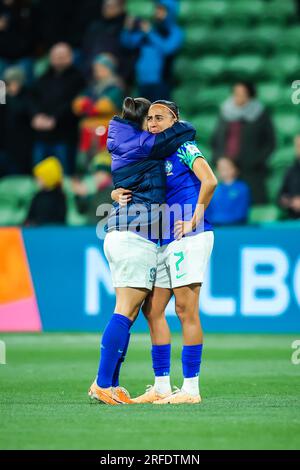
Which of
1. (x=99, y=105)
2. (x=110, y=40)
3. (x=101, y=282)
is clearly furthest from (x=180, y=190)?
(x=110, y=40)

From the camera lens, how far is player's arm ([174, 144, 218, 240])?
8.08 m

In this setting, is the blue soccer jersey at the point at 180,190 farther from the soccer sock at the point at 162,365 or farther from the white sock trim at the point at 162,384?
the white sock trim at the point at 162,384

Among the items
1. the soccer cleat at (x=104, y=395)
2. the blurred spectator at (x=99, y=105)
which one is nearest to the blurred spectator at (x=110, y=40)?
the blurred spectator at (x=99, y=105)

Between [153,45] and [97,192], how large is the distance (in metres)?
3.42

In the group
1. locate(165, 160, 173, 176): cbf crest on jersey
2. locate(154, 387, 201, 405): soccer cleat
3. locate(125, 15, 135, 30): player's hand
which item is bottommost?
locate(154, 387, 201, 405): soccer cleat

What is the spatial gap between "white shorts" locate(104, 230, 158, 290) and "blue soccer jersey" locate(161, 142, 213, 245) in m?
0.22

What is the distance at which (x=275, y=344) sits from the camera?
1305 centimetres

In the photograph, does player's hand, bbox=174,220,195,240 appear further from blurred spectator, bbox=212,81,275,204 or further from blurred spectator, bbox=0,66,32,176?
blurred spectator, bbox=0,66,32,176

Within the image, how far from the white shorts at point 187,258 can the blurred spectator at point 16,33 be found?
1118cm

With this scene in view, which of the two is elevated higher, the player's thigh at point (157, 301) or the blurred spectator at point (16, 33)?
the blurred spectator at point (16, 33)

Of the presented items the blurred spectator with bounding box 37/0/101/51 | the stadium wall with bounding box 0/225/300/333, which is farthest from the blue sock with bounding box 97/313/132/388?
the blurred spectator with bounding box 37/0/101/51

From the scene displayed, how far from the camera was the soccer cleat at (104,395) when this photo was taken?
8.20 meters

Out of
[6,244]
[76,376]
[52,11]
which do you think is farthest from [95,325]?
[52,11]

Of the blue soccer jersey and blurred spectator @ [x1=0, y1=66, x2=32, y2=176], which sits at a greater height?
blurred spectator @ [x1=0, y1=66, x2=32, y2=176]
